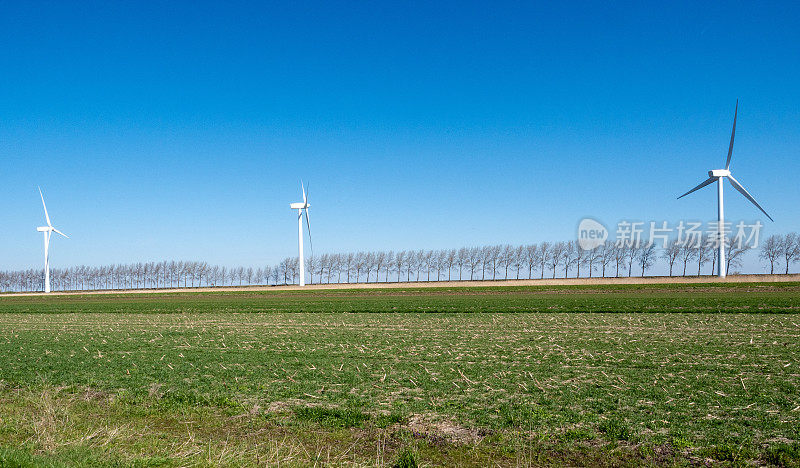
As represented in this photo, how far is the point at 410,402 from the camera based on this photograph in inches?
442

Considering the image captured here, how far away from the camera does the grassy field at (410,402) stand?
8133mm

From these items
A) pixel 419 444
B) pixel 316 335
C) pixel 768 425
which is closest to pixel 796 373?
pixel 768 425

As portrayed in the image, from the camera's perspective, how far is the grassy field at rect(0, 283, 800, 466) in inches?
320

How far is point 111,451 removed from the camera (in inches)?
305

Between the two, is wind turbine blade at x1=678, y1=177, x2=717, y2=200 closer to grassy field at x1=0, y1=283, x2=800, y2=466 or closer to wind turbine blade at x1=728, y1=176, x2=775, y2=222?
wind turbine blade at x1=728, y1=176, x2=775, y2=222

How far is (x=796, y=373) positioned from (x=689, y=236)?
142345 millimetres

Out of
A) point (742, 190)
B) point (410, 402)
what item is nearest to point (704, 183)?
point (742, 190)

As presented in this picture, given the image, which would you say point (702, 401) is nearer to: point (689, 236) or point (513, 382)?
point (513, 382)

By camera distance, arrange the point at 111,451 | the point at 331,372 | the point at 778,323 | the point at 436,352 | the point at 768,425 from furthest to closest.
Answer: the point at 778,323
the point at 436,352
the point at 331,372
the point at 768,425
the point at 111,451

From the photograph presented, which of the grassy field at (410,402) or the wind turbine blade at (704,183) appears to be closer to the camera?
the grassy field at (410,402)

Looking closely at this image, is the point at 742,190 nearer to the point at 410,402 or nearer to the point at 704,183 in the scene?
the point at 704,183

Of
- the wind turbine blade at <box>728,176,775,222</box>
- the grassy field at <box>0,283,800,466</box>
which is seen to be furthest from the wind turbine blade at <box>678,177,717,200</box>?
the grassy field at <box>0,283,800,466</box>

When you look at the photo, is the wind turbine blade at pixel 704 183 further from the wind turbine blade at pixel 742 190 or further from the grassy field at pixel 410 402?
the grassy field at pixel 410 402

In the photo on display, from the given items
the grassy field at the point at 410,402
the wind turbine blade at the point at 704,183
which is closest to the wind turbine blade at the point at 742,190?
the wind turbine blade at the point at 704,183
